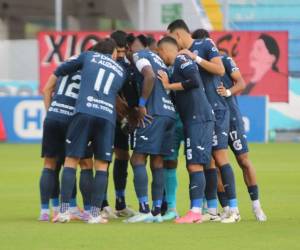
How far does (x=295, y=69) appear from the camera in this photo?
34.2 metres

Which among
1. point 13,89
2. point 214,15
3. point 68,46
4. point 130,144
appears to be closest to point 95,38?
point 68,46

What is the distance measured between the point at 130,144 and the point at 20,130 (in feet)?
52.2

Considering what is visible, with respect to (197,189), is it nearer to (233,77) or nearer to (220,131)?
(220,131)

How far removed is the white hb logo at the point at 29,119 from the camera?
2686 centimetres

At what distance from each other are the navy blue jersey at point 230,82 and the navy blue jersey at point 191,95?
51 cm

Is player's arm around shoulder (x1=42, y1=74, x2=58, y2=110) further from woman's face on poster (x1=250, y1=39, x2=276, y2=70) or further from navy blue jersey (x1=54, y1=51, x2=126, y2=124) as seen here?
woman's face on poster (x1=250, y1=39, x2=276, y2=70)

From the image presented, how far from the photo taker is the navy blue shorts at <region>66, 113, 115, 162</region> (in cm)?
1079

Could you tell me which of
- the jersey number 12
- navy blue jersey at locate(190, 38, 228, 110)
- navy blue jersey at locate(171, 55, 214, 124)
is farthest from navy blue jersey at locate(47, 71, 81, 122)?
navy blue jersey at locate(190, 38, 228, 110)

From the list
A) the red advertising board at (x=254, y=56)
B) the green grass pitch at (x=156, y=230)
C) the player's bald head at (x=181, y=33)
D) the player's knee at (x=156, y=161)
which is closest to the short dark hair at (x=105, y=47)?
the player's bald head at (x=181, y=33)

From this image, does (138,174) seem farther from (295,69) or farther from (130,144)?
(295,69)

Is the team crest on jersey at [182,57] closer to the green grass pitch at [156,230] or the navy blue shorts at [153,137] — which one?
the navy blue shorts at [153,137]

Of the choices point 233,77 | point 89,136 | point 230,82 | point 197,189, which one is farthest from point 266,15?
point 89,136

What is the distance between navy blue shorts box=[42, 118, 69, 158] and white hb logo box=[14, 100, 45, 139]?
15.6m

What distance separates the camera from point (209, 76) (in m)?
11.2
